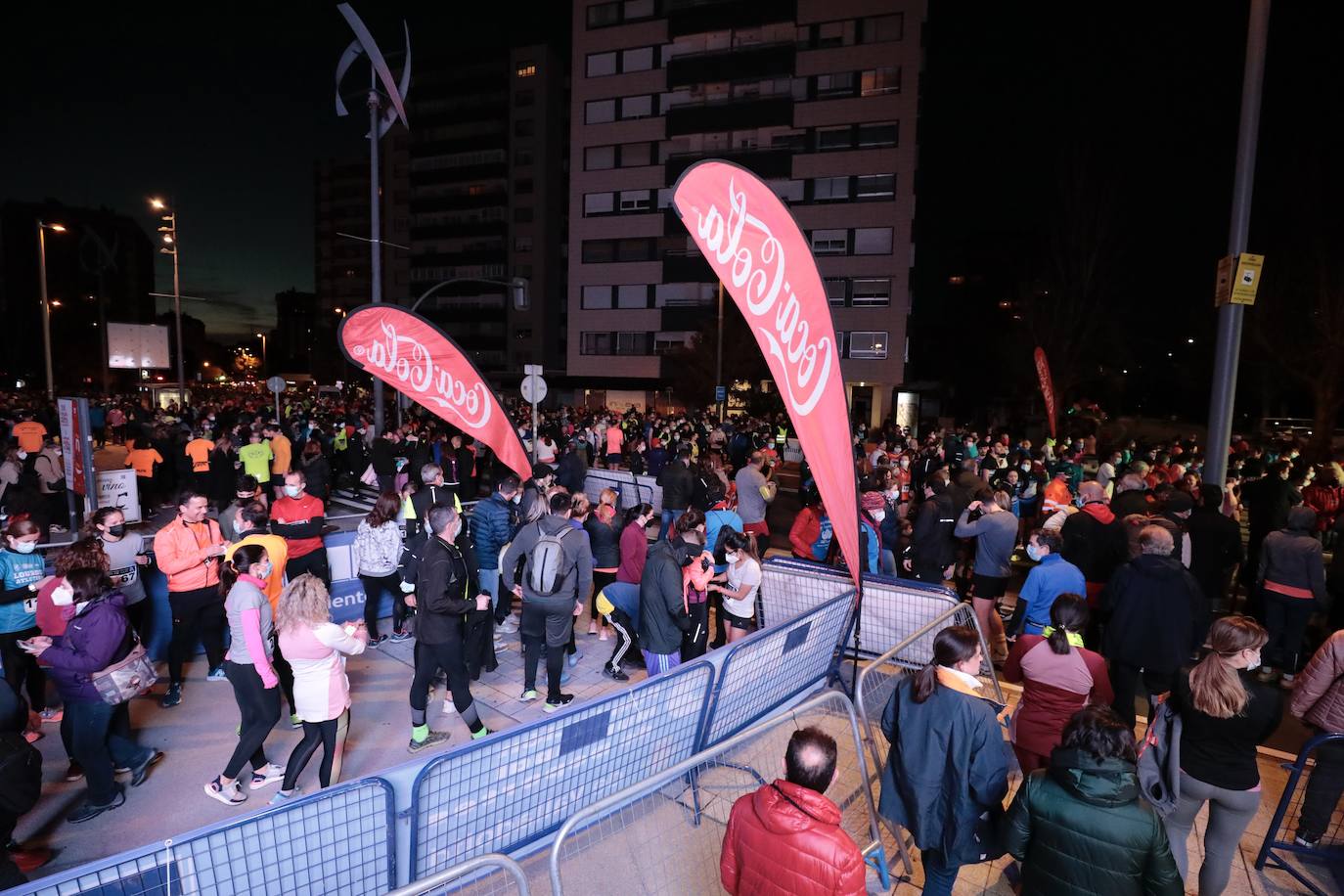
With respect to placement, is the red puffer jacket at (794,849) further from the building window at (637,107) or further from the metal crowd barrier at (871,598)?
the building window at (637,107)

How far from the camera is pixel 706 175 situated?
365 cm

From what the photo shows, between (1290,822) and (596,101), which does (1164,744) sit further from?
(596,101)

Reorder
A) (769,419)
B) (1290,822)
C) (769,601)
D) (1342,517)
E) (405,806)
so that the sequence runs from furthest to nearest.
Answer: (769,419) → (1342,517) → (769,601) → (1290,822) → (405,806)

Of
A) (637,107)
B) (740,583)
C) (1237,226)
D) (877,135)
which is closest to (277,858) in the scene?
(740,583)

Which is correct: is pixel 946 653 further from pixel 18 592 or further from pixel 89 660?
pixel 18 592

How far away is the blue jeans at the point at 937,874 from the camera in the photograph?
324 centimetres

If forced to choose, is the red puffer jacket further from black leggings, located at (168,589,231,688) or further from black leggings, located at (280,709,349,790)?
black leggings, located at (168,589,231,688)

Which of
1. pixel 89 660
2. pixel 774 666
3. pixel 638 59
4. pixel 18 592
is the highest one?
pixel 638 59

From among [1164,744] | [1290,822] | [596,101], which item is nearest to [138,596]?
[1164,744]

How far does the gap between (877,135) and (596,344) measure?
23.1 metres

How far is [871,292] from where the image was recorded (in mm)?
42281

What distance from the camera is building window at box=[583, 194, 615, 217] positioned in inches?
1950

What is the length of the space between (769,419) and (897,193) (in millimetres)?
17675

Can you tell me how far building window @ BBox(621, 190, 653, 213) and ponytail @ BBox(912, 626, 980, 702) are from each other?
160 feet
